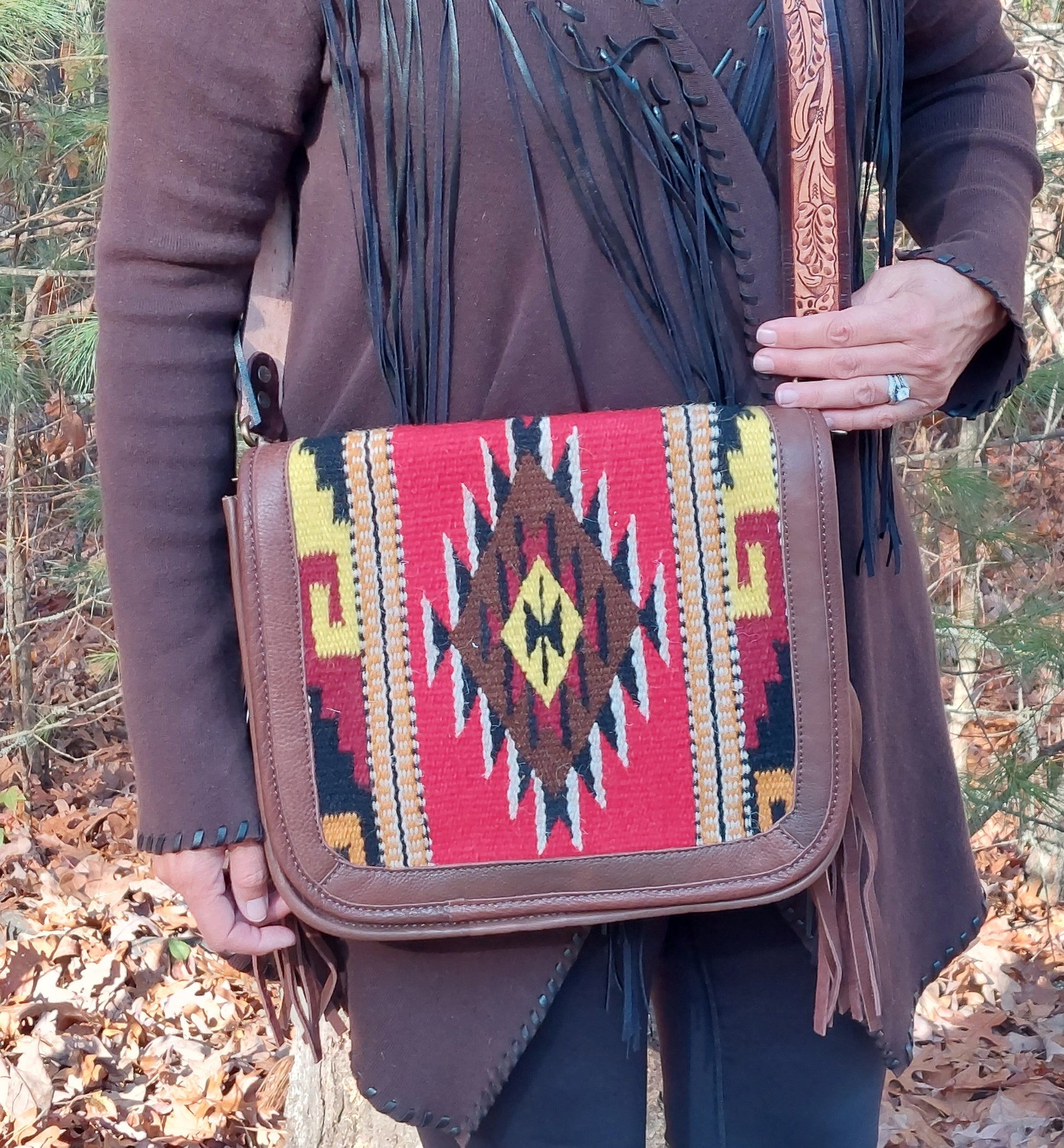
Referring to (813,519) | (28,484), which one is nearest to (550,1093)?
(813,519)

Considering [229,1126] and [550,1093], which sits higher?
[550,1093]

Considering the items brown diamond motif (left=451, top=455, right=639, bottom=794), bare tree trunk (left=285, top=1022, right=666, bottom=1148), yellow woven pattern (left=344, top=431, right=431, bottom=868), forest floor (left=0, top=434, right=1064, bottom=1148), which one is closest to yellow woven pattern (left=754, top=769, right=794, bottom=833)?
brown diamond motif (left=451, top=455, right=639, bottom=794)

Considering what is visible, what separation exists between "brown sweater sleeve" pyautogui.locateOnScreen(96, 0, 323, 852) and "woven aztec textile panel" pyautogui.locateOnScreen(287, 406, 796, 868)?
3.1 inches

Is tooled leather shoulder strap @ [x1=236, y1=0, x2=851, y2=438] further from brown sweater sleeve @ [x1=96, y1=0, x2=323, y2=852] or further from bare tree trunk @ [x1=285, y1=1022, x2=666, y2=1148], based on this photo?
bare tree trunk @ [x1=285, y1=1022, x2=666, y2=1148]

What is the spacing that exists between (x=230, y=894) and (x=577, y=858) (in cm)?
26

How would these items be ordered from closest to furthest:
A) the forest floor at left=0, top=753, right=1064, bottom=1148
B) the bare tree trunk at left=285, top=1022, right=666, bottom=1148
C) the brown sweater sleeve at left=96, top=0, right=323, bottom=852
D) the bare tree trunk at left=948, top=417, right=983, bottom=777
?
the brown sweater sleeve at left=96, top=0, right=323, bottom=852 → the bare tree trunk at left=285, top=1022, right=666, bottom=1148 → the forest floor at left=0, top=753, right=1064, bottom=1148 → the bare tree trunk at left=948, top=417, right=983, bottom=777

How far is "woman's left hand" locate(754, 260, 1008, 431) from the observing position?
776mm

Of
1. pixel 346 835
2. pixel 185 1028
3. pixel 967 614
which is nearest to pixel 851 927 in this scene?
pixel 346 835

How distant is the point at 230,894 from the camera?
0.80 metres

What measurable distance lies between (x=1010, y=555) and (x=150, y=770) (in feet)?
7.20

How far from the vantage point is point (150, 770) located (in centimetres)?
76

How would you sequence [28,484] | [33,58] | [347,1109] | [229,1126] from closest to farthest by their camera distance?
[347,1109] < [229,1126] < [33,58] < [28,484]

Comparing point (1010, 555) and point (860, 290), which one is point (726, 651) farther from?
point (1010, 555)

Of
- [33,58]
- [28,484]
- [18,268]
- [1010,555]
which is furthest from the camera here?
[28,484]
